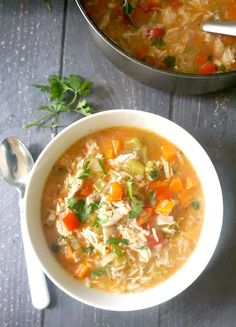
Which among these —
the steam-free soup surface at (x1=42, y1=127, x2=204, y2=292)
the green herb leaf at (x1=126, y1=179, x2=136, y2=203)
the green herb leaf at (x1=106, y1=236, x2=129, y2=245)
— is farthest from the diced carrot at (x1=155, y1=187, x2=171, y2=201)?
the green herb leaf at (x1=106, y1=236, x2=129, y2=245)

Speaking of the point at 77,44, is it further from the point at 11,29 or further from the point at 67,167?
the point at 67,167

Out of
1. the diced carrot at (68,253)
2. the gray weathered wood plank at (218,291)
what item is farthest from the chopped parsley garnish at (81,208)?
the gray weathered wood plank at (218,291)

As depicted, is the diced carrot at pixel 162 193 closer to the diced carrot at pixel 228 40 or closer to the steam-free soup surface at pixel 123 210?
the steam-free soup surface at pixel 123 210

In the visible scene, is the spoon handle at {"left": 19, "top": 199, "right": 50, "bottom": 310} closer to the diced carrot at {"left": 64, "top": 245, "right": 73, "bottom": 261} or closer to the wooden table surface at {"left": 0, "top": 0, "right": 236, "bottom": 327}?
the wooden table surface at {"left": 0, "top": 0, "right": 236, "bottom": 327}

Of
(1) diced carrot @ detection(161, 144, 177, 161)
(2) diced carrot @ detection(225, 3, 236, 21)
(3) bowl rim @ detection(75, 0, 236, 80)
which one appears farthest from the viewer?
(2) diced carrot @ detection(225, 3, 236, 21)

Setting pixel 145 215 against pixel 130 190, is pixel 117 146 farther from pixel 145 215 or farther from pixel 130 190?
pixel 145 215

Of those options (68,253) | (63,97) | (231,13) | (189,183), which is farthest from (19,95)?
(231,13)
